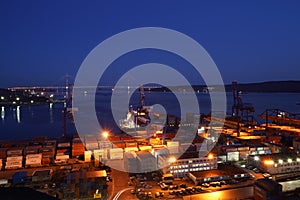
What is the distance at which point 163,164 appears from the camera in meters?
3.88

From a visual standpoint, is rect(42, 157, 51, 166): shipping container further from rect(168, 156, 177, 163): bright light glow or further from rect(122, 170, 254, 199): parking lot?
rect(168, 156, 177, 163): bright light glow

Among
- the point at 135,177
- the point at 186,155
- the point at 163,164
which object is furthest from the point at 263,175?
the point at 135,177

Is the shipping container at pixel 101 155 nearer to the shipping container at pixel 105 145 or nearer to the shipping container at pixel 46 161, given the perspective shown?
the shipping container at pixel 105 145

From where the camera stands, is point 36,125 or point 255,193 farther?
point 36,125

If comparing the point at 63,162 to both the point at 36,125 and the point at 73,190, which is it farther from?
the point at 36,125

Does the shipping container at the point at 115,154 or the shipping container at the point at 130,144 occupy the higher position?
the shipping container at the point at 130,144

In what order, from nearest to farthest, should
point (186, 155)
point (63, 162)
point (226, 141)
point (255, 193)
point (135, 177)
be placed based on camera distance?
point (255, 193), point (135, 177), point (186, 155), point (63, 162), point (226, 141)

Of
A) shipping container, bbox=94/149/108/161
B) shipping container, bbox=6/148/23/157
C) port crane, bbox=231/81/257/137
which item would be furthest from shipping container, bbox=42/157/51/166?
port crane, bbox=231/81/257/137

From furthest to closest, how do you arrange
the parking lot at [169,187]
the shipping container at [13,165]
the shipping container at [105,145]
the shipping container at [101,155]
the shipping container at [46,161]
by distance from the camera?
1. the shipping container at [105,145]
2. the shipping container at [101,155]
3. the shipping container at [46,161]
4. the shipping container at [13,165]
5. the parking lot at [169,187]

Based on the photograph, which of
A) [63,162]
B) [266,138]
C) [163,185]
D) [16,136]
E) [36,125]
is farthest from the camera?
[36,125]

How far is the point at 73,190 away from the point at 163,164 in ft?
4.82

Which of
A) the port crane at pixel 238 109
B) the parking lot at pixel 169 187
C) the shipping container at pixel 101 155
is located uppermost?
the port crane at pixel 238 109

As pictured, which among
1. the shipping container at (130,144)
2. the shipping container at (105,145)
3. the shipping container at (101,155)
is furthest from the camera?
the shipping container at (130,144)

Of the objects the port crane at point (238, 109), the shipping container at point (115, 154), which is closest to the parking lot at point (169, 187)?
the shipping container at point (115, 154)
